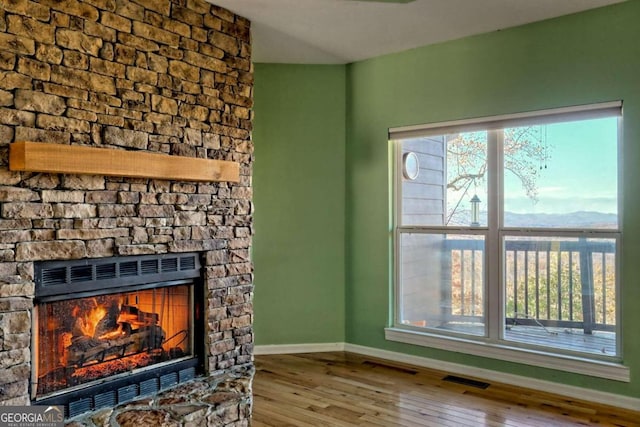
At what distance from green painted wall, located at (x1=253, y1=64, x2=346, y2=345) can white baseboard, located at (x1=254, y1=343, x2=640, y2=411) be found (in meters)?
0.08

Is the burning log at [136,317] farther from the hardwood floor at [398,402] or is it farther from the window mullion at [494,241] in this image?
the window mullion at [494,241]

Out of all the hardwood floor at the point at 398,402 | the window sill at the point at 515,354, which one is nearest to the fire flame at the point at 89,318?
the hardwood floor at the point at 398,402

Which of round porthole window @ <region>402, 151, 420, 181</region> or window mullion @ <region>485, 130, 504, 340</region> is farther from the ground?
round porthole window @ <region>402, 151, 420, 181</region>

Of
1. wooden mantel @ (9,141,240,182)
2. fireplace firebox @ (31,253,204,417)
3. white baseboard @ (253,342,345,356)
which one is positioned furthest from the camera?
white baseboard @ (253,342,345,356)

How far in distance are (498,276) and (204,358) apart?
225 centimetres

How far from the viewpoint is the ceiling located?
10.6 ft

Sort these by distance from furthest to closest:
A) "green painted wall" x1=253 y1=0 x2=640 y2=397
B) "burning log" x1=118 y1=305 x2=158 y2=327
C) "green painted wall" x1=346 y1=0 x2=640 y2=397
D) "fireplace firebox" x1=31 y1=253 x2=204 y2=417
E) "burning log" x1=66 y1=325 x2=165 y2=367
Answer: "green painted wall" x1=253 y1=0 x2=640 y2=397 < "green painted wall" x1=346 y1=0 x2=640 y2=397 < "burning log" x1=118 y1=305 x2=158 y2=327 < "burning log" x1=66 y1=325 x2=165 y2=367 < "fireplace firebox" x1=31 y1=253 x2=204 y2=417

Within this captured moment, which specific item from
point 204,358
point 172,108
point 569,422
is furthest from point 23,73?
point 569,422

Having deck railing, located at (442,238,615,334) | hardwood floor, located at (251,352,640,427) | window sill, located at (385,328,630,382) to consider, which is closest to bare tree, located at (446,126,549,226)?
deck railing, located at (442,238,615,334)

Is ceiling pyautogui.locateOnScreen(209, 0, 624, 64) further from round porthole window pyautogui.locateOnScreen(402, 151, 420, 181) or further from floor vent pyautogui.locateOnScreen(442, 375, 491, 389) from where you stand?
floor vent pyautogui.locateOnScreen(442, 375, 491, 389)

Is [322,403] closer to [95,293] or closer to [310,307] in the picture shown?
[310,307]

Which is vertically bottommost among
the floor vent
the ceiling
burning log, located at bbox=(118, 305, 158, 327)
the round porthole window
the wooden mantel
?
the floor vent

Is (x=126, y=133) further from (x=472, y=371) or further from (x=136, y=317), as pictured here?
(x=472, y=371)

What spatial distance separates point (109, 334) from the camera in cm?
288
